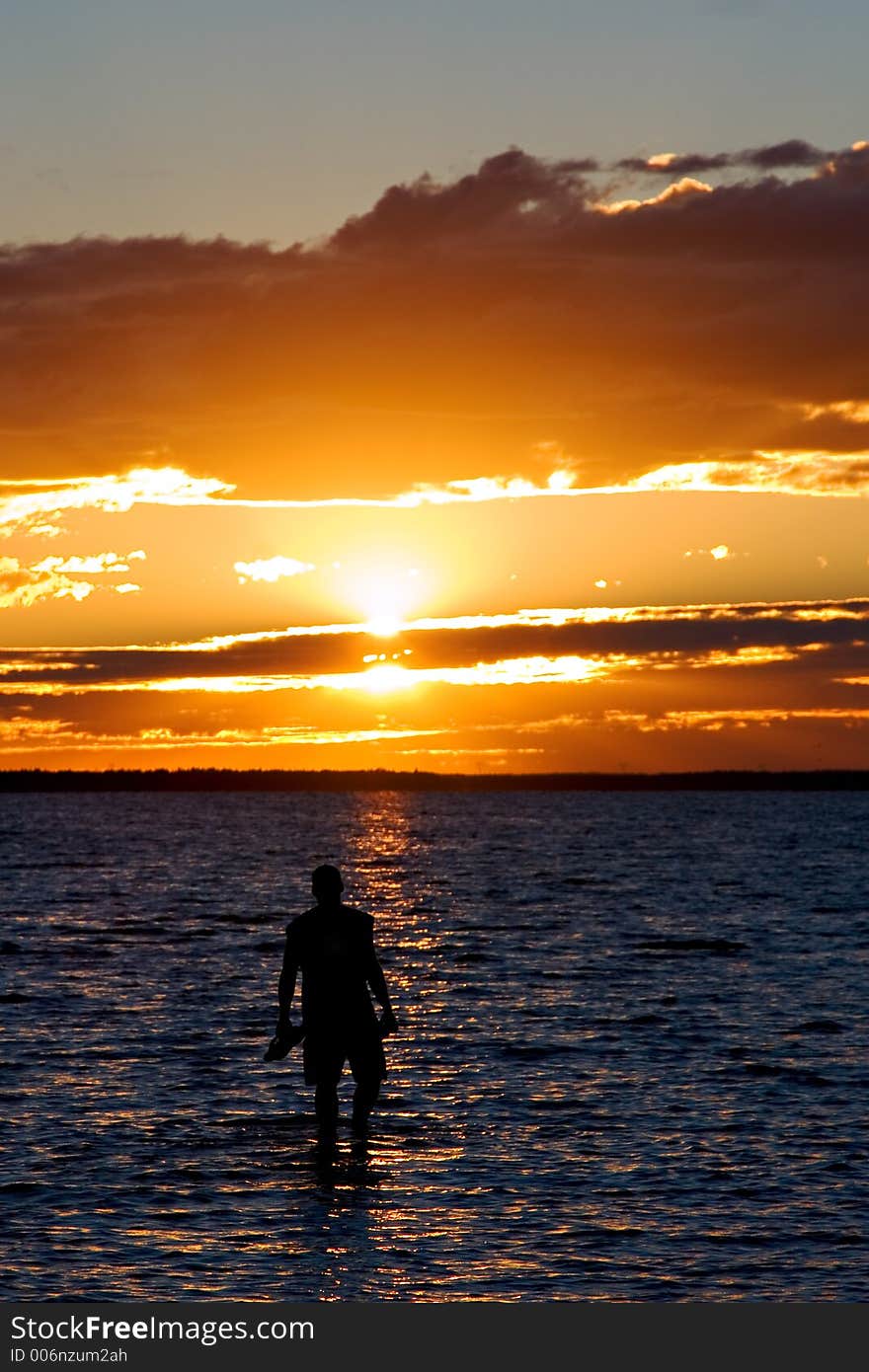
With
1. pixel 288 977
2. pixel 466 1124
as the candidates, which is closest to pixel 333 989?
pixel 288 977

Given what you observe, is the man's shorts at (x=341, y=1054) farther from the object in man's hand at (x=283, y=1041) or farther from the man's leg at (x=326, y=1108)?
the object in man's hand at (x=283, y=1041)

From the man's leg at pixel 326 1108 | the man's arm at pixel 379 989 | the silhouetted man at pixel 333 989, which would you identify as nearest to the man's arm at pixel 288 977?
the silhouetted man at pixel 333 989

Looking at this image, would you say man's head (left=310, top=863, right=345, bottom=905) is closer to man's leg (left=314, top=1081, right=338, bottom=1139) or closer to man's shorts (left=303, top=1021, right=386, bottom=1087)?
man's shorts (left=303, top=1021, right=386, bottom=1087)

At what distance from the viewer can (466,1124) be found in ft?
68.2

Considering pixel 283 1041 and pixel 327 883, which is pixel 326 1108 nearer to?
pixel 283 1041

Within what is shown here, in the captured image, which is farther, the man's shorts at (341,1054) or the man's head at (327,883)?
the man's shorts at (341,1054)

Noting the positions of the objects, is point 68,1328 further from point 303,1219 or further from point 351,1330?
point 303,1219

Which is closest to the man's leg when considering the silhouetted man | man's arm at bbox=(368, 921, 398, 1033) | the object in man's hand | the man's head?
the silhouetted man

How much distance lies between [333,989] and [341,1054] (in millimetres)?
796

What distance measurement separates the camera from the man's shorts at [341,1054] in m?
18.7

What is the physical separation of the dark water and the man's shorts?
0.85m

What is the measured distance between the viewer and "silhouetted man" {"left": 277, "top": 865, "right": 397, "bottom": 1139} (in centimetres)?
1842

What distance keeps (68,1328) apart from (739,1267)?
5721 millimetres

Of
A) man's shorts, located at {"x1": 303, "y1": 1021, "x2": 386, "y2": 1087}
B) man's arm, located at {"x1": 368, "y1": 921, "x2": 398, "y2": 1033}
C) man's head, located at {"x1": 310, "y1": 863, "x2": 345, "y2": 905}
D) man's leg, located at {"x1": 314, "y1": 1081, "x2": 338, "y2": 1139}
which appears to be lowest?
man's leg, located at {"x1": 314, "y1": 1081, "x2": 338, "y2": 1139}
